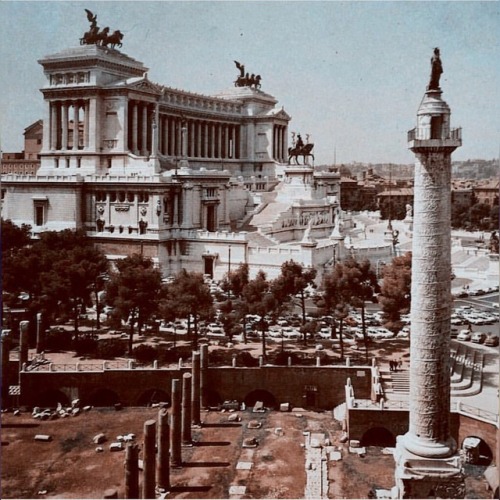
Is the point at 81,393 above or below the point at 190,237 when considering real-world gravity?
below

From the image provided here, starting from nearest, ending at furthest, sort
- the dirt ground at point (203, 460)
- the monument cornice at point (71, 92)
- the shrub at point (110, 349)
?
the dirt ground at point (203, 460) < the shrub at point (110, 349) < the monument cornice at point (71, 92)

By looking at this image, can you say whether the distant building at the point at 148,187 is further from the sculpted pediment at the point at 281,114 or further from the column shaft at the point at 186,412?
the column shaft at the point at 186,412

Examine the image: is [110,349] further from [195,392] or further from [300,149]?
[300,149]

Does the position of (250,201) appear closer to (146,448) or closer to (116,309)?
(116,309)

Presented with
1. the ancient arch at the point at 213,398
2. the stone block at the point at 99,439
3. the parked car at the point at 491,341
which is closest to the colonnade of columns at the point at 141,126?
the ancient arch at the point at 213,398

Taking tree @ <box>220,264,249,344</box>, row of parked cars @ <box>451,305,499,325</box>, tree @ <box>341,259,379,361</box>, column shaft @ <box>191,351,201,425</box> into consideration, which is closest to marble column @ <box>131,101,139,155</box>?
tree @ <box>220,264,249,344</box>

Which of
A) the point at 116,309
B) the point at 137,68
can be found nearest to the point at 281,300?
the point at 116,309

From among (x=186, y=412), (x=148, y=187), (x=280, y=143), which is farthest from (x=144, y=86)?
(x=186, y=412)
